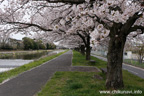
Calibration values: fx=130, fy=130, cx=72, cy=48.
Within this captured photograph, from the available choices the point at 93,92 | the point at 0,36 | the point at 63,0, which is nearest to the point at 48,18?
the point at 0,36

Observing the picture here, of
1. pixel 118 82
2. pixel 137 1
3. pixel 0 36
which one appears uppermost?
pixel 137 1

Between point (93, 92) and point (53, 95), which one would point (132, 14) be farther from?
point (53, 95)

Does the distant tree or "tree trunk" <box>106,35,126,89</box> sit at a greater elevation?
the distant tree

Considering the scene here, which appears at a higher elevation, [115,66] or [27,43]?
[27,43]

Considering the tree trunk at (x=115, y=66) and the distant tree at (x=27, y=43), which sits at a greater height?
the distant tree at (x=27, y=43)

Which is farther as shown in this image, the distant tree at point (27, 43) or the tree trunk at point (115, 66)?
the distant tree at point (27, 43)

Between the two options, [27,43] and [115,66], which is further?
[27,43]

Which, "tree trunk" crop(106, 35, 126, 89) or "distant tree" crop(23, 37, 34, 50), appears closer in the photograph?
"tree trunk" crop(106, 35, 126, 89)

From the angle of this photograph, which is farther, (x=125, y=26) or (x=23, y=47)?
(x=23, y=47)

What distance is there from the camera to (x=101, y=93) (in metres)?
4.66

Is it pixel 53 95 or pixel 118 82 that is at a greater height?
pixel 118 82

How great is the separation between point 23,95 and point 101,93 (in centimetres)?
280

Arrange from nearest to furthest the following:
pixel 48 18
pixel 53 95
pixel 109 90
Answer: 1. pixel 53 95
2. pixel 109 90
3. pixel 48 18

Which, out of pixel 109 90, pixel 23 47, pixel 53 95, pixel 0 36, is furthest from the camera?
pixel 23 47
